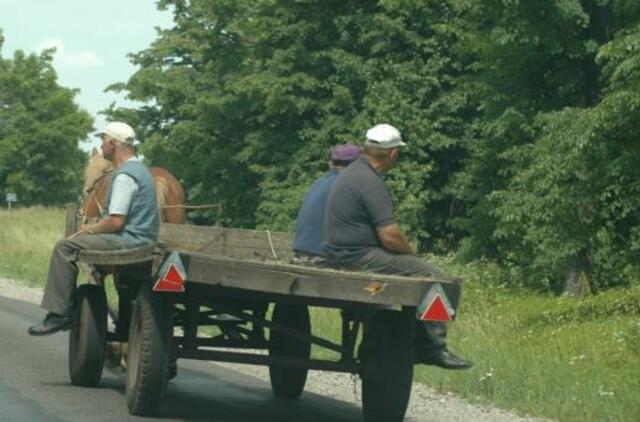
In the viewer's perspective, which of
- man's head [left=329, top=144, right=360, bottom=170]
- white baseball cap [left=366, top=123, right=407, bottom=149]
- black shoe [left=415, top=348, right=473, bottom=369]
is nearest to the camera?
black shoe [left=415, top=348, right=473, bottom=369]

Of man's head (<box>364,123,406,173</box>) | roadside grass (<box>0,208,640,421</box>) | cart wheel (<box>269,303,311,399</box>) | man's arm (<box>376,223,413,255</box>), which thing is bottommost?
roadside grass (<box>0,208,640,421</box>)

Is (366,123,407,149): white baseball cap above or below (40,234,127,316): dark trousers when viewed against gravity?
above

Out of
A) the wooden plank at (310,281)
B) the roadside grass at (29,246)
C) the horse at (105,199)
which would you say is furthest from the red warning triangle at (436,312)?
the roadside grass at (29,246)

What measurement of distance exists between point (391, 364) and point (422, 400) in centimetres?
255

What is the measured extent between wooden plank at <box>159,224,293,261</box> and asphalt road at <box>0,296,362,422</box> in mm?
1205

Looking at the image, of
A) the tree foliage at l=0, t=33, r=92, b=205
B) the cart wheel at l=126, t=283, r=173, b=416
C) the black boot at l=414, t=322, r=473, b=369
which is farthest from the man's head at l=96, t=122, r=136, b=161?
the tree foliage at l=0, t=33, r=92, b=205

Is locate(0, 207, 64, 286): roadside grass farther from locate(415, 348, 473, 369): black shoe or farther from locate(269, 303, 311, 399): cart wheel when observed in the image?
locate(415, 348, 473, 369): black shoe

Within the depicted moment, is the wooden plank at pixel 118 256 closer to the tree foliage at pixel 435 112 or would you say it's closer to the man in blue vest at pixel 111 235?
the man in blue vest at pixel 111 235

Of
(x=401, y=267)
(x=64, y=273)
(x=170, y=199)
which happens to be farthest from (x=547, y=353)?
(x=64, y=273)

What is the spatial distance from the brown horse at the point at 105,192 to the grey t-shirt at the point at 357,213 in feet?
10.9

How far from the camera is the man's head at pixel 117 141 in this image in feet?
40.0

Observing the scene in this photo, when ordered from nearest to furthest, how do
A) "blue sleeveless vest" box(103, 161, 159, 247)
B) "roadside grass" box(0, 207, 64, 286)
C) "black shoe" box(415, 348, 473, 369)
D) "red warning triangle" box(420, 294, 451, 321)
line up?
"red warning triangle" box(420, 294, 451, 321) < "black shoe" box(415, 348, 473, 369) < "blue sleeveless vest" box(103, 161, 159, 247) < "roadside grass" box(0, 207, 64, 286)

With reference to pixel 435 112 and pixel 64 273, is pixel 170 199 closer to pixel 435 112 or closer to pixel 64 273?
pixel 64 273

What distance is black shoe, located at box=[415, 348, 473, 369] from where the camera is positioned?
10250 mm
